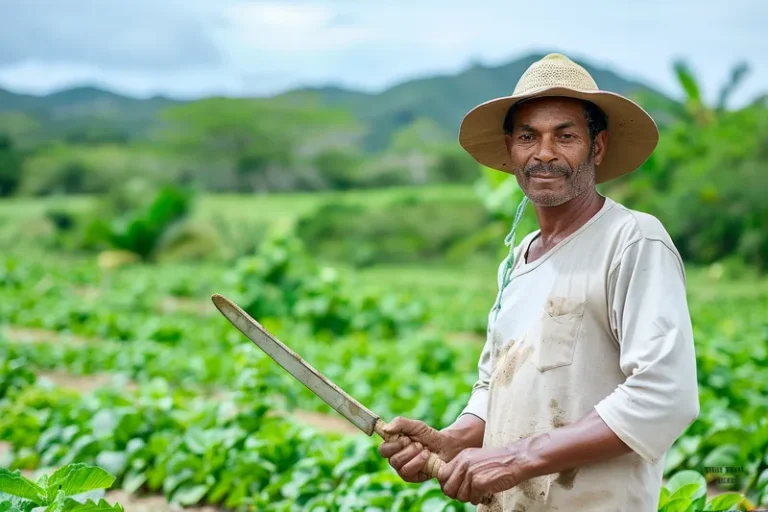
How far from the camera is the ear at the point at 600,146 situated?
7.29 feet

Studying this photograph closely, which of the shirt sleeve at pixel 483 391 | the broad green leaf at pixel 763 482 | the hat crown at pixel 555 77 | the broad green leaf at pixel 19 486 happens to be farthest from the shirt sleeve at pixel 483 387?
the broad green leaf at pixel 763 482

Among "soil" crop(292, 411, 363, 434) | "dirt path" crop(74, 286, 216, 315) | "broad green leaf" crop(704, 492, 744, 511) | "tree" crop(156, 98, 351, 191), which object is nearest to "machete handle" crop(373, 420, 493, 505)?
"broad green leaf" crop(704, 492, 744, 511)

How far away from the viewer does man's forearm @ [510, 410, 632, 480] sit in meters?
1.89

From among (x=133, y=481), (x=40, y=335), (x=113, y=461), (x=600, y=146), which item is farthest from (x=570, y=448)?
(x=40, y=335)

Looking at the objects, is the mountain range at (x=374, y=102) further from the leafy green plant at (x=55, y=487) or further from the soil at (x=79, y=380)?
the leafy green plant at (x=55, y=487)

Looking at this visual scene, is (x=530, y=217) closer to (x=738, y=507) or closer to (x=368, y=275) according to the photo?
(x=738, y=507)

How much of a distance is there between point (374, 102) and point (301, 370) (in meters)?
45.3

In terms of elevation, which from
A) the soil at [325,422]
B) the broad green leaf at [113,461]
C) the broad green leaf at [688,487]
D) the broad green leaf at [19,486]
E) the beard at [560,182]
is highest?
the beard at [560,182]

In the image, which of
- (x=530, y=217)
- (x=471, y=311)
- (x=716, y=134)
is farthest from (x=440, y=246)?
(x=530, y=217)

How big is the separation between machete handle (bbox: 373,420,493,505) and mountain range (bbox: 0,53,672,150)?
107 ft

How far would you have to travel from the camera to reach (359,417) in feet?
7.19

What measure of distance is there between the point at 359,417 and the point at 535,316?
19.2 inches

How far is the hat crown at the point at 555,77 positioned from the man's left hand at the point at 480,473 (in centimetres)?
83

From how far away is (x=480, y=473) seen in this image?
2.01 m
